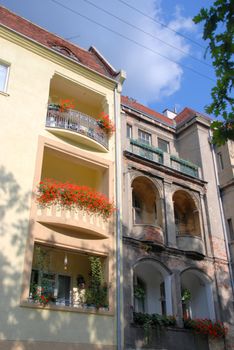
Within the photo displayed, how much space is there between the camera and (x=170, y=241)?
1666 centimetres

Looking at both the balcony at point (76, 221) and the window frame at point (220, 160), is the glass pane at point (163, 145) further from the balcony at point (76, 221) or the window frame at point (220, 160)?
the balcony at point (76, 221)

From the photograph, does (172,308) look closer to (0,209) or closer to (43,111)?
(0,209)

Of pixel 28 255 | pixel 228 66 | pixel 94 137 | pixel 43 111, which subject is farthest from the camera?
pixel 94 137

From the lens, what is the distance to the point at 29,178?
43.6 ft

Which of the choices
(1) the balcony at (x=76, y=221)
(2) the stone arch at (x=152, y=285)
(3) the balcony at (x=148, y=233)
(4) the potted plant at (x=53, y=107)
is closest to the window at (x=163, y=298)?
(2) the stone arch at (x=152, y=285)

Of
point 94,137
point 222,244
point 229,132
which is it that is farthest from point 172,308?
point 229,132

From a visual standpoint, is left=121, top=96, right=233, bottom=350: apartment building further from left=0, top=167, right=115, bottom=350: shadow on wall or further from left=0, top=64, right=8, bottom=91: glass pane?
left=0, top=64, right=8, bottom=91: glass pane

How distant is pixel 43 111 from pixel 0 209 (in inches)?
181

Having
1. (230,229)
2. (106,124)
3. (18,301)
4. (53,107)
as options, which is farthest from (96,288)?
(230,229)

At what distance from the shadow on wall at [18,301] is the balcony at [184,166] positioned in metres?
8.60

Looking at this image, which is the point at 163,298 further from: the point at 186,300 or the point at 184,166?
the point at 184,166

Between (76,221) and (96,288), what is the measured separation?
235cm

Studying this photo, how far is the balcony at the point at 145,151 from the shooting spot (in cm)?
1808

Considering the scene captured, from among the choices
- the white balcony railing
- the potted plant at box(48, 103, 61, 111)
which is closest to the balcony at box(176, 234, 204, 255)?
the white balcony railing
